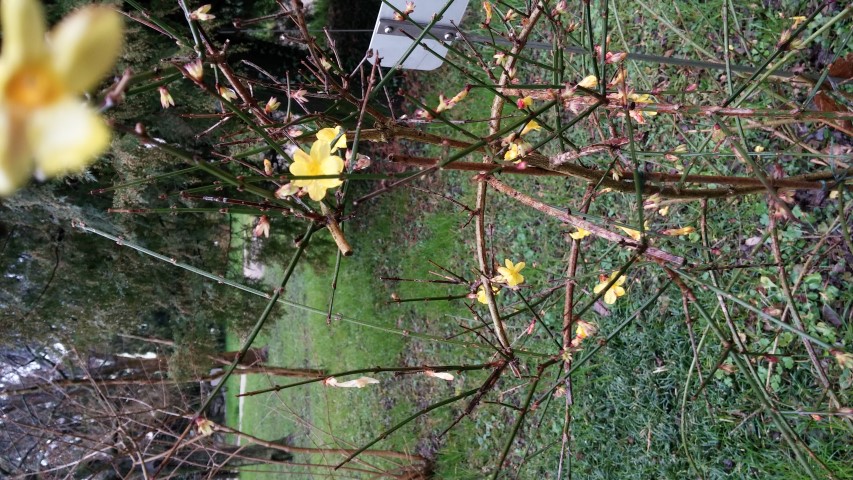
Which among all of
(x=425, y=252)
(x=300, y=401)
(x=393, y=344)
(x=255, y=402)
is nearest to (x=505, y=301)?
(x=425, y=252)

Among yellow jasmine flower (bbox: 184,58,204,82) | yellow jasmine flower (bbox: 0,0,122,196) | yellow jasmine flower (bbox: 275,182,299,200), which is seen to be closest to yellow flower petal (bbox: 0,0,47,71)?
yellow jasmine flower (bbox: 0,0,122,196)

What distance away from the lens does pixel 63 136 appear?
0.30 meters

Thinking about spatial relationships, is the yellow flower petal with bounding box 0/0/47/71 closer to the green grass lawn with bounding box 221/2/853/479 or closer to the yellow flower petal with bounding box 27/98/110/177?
the yellow flower petal with bounding box 27/98/110/177

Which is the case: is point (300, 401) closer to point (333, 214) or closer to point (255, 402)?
point (255, 402)

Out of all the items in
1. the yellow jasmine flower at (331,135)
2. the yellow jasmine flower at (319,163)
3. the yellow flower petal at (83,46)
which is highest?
the yellow jasmine flower at (331,135)

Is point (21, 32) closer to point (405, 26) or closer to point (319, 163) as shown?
point (319, 163)

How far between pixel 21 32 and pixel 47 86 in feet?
0.09

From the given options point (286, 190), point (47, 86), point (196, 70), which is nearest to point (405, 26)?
point (196, 70)

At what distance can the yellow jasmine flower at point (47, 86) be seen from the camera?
0.29 meters

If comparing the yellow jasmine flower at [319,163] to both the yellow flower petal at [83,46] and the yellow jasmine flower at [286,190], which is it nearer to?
the yellow jasmine flower at [286,190]

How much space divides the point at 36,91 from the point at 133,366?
6.69m

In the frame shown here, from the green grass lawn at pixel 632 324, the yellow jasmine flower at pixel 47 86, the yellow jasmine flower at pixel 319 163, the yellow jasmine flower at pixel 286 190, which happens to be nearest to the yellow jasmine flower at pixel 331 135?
the yellow jasmine flower at pixel 319 163

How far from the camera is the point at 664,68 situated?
11.6 feet

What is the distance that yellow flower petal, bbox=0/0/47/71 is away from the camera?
0.98 ft
